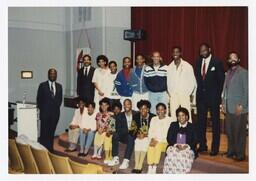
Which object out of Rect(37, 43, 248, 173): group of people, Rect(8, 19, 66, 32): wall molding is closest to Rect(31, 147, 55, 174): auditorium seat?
Rect(37, 43, 248, 173): group of people

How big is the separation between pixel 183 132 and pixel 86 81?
1103 mm

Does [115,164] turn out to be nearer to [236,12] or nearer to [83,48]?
[83,48]

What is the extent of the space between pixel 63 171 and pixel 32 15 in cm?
157

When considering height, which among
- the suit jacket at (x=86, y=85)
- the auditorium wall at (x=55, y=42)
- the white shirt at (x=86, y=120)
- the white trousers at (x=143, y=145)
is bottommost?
the white trousers at (x=143, y=145)

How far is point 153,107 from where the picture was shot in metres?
4.51

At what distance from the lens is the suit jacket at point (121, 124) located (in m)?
4.57

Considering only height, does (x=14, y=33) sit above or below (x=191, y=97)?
above

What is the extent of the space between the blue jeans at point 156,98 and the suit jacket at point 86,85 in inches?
23.6

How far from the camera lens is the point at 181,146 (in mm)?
4441

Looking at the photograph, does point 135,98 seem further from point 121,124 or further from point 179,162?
point 179,162

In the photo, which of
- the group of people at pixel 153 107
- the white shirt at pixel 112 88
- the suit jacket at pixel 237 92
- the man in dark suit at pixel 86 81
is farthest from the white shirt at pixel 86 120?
the suit jacket at pixel 237 92

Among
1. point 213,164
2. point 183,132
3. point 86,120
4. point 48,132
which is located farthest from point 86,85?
point 213,164

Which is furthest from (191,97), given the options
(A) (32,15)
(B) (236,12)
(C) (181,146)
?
(A) (32,15)

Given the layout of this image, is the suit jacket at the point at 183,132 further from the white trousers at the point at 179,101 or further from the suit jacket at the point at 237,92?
the suit jacket at the point at 237,92
